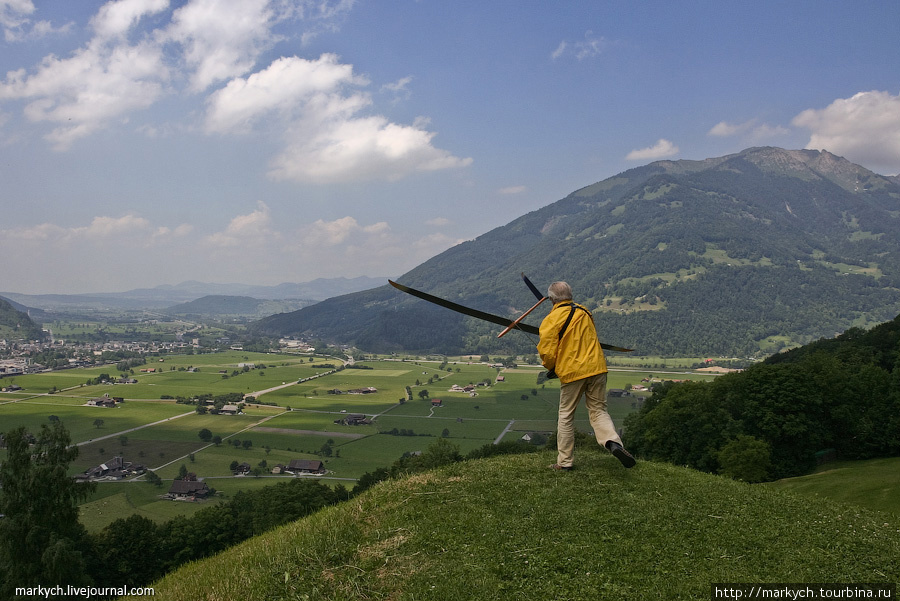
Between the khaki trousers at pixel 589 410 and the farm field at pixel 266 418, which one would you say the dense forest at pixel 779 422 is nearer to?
the khaki trousers at pixel 589 410

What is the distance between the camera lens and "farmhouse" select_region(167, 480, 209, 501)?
2373 inches

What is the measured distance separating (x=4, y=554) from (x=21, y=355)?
716ft

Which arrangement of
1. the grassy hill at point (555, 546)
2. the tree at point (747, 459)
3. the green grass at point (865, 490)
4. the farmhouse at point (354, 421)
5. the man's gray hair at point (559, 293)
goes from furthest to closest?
1. the farmhouse at point (354, 421)
2. the tree at point (747, 459)
3. the green grass at point (865, 490)
4. the man's gray hair at point (559, 293)
5. the grassy hill at point (555, 546)

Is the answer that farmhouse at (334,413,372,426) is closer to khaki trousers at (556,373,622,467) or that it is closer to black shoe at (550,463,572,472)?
black shoe at (550,463,572,472)

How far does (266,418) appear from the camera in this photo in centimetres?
10150

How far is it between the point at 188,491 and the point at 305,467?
14896 mm

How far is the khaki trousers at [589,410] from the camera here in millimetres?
9602

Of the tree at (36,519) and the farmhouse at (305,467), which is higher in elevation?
the tree at (36,519)

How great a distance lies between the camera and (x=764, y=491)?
30.2ft

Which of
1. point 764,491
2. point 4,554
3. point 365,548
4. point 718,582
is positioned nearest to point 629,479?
point 764,491

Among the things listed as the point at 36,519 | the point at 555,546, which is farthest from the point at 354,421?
the point at 555,546

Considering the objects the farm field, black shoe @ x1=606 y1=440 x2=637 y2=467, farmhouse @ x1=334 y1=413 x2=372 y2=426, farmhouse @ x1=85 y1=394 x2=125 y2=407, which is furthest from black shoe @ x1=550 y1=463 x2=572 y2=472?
farmhouse @ x1=85 y1=394 x2=125 y2=407

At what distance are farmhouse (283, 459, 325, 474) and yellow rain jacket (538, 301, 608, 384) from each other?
218 ft

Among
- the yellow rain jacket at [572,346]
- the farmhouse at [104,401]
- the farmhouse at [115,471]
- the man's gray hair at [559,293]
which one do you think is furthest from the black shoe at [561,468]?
the farmhouse at [104,401]
